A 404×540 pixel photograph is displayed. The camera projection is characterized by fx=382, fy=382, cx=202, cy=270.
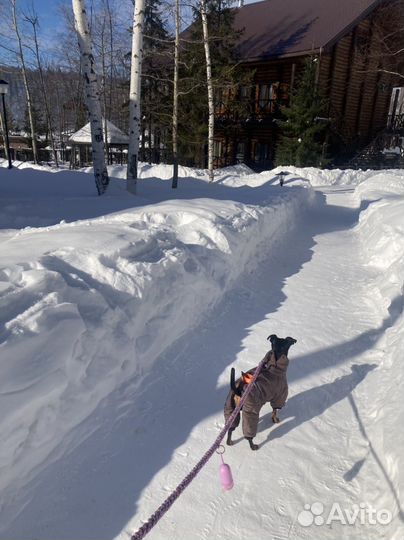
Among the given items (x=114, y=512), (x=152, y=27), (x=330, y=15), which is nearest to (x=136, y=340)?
(x=114, y=512)

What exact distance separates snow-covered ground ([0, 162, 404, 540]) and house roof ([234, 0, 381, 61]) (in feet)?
67.2

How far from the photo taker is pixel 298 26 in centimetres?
2405

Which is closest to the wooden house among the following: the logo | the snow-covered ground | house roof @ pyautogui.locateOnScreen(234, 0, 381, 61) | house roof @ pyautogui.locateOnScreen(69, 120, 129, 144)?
house roof @ pyautogui.locateOnScreen(234, 0, 381, 61)

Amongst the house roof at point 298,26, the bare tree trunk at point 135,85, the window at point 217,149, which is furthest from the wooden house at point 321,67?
the bare tree trunk at point 135,85

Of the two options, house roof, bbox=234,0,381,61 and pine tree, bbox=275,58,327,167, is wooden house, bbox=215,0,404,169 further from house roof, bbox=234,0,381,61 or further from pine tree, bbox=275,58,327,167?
pine tree, bbox=275,58,327,167

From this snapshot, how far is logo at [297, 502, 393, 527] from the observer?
2.57 metres

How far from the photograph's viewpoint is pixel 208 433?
3.27m

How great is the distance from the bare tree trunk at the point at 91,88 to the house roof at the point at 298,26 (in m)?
16.5

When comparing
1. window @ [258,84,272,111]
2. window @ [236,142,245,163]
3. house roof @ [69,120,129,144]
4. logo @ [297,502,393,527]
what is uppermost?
window @ [258,84,272,111]

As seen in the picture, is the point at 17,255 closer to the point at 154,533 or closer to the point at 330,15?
the point at 154,533

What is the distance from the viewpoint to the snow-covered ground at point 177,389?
256 centimetres

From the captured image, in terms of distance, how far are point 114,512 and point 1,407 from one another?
1.05 m

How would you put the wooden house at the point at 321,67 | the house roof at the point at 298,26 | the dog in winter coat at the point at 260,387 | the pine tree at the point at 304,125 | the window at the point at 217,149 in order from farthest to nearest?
the window at the point at 217,149
the wooden house at the point at 321,67
the house roof at the point at 298,26
the pine tree at the point at 304,125
the dog in winter coat at the point at 260,387

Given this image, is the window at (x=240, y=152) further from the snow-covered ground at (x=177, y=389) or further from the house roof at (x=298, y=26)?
the snow-covered ground at (x=177, y=389)
